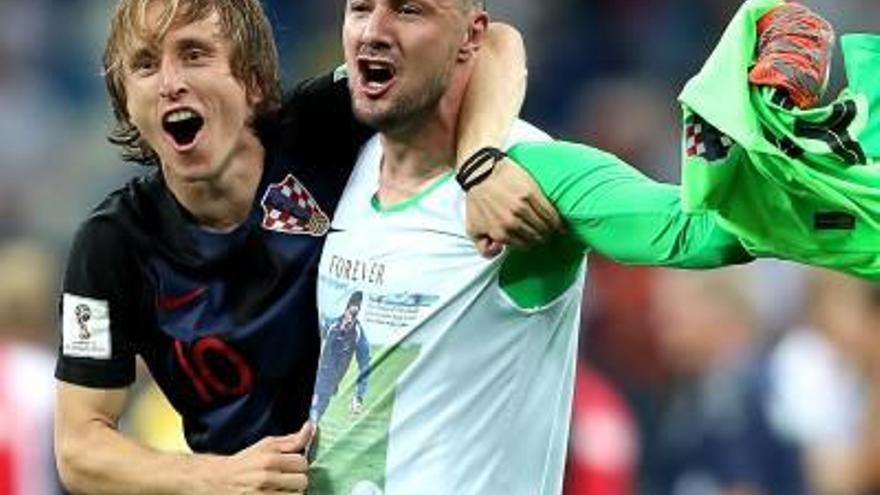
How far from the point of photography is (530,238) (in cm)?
520

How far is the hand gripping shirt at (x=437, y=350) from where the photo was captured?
5379 millimetres

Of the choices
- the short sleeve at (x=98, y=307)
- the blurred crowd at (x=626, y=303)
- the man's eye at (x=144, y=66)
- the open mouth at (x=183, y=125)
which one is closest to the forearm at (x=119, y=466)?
the short sleeve at (x=98, y=307)

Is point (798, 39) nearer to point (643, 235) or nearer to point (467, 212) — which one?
point (643, 235)

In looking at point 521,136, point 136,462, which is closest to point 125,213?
point 136,462

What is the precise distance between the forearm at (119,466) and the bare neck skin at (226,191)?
19.8 inches

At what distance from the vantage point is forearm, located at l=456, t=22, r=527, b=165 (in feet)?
17.7

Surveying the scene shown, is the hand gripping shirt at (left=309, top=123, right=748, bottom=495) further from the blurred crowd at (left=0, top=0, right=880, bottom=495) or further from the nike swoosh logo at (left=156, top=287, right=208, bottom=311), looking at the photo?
the blurred crowd at (left=0, top=0, right=880, bottom=495)

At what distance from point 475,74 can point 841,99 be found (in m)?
1.09

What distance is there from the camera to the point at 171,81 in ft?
18.5

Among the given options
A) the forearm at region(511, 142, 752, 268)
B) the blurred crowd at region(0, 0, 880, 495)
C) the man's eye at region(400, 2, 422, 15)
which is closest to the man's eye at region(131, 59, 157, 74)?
the man's eye at region(400, 2, 422, 15)

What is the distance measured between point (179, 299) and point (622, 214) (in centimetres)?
115

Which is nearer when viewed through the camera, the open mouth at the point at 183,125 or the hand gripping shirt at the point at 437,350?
the hand gripping shirt at the point at 437,350

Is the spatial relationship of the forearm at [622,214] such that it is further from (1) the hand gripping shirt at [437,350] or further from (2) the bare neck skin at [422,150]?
(2) the bare neck skin at [422,150]

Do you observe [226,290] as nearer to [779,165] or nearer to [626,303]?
[779,165]
